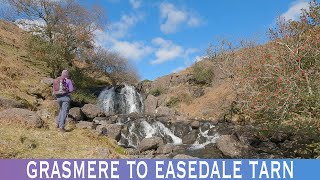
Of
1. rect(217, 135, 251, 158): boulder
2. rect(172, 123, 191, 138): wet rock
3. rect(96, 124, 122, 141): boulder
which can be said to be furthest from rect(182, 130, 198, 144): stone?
rect(96, 124, 122, 141): boulder

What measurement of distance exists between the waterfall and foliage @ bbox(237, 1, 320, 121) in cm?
3236

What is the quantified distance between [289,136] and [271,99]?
14.9 m

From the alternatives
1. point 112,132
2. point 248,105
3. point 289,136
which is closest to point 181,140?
point 112,132

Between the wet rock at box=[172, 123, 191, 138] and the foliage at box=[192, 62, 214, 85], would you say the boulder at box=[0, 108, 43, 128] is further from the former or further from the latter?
the foliage at box=[192, 62, 214, 85]

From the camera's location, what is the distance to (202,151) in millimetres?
26625

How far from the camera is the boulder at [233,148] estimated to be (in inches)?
940

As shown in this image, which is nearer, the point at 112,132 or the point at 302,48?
the point at 302,48

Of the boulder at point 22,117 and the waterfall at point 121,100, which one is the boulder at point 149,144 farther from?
the waterfall at point 121,100

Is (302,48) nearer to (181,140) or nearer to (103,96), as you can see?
(181,140)

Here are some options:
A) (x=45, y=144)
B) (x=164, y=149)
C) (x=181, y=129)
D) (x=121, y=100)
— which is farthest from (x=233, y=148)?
(x=121, y=100)

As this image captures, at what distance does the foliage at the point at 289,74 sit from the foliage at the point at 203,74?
46.8m

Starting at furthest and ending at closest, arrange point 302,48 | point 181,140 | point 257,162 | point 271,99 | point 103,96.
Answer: point 103,96 < point 181,140 < point 271,99 < point 302,48 < point 257,162

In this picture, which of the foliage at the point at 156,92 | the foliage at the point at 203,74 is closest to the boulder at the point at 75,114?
the foliage at the point at 156,92

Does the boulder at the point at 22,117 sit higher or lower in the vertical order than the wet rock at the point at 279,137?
higher
